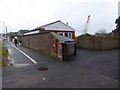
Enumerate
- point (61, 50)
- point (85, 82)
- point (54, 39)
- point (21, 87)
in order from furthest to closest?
point (54, 39), point (61, 50), point (85, 82), point (21, 87)

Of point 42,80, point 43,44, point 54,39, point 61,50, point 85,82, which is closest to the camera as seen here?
point 85,82

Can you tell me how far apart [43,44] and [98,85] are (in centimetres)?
1256

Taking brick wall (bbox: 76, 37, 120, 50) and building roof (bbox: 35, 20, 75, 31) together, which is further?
building roof (bbox: 35, 20, 75, 31)

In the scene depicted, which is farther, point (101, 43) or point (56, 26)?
point (56, 26)

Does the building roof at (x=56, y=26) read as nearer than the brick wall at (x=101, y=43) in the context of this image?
No

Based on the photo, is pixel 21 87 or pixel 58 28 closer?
pixel 21 87

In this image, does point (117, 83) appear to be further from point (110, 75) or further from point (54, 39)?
point (54, 39)

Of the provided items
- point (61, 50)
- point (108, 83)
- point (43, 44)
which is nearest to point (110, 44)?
point (43, 44)

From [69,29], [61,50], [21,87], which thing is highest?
[69,29]

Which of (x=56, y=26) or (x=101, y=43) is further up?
(x=56, y=26)

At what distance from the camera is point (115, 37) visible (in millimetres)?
22891

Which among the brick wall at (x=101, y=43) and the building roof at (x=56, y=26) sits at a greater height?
the building roof at (x=56, y=26)

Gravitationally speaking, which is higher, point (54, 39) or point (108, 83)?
point (54, 39)

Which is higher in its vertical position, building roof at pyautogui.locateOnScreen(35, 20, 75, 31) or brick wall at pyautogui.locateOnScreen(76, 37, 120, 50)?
building roof at pyautogui.locateOnScreen(35, 20, 75, 31)
